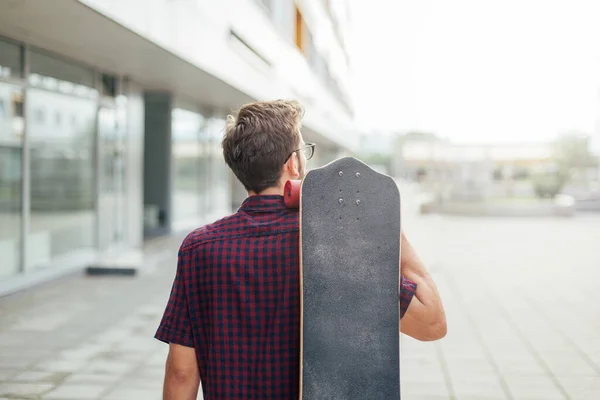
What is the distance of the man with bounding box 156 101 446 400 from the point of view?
1726mm

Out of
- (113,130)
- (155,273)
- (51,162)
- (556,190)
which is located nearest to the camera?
(51,162)

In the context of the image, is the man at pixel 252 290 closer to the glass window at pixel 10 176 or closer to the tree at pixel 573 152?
the glass window at pixel 10 176

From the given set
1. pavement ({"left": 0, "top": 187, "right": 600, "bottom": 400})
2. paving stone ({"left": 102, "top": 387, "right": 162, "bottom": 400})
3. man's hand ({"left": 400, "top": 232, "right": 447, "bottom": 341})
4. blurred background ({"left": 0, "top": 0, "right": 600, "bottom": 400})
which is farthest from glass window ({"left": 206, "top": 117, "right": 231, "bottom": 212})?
man's hand ({"left": 400, "top": 232, "right": 447, "bottom": 341})

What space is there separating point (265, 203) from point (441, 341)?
15.7ft

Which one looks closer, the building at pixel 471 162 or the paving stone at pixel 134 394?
the paving stone at pixel 134 394

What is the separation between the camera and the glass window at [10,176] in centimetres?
805

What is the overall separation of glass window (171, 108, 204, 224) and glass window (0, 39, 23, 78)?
7.24 metres

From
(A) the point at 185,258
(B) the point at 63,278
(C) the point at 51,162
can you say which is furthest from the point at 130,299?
(A) the point at 185,258

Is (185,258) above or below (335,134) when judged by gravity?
below

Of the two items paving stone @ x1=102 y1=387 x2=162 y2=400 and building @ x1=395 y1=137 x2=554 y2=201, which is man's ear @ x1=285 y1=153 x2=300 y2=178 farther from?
building @ x1=395 y1=137 x2=554 y2=201

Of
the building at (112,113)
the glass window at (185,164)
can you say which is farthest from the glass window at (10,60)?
the glass window at (185,164)

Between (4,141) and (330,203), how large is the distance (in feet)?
24.0

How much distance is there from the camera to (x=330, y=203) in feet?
5.43

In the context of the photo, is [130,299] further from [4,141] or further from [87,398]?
[87,398]
